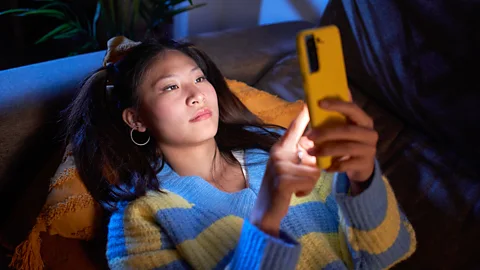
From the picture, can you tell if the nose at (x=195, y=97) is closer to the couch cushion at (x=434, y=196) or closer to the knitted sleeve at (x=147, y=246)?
the knitted sleeve at (x=147, y=246)

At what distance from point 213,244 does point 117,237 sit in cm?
17

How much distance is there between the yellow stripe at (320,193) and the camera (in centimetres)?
89

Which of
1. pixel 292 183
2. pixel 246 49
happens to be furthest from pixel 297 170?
pixel 246 49

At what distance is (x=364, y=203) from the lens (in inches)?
26.9

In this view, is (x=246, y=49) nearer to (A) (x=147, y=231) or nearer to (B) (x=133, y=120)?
(B) (x=133, y=120)

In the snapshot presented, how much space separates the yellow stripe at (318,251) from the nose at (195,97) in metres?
0.31

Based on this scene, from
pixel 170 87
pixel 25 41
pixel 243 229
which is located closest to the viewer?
pixel 243 229

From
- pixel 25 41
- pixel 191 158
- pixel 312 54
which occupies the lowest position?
pixel 25 41

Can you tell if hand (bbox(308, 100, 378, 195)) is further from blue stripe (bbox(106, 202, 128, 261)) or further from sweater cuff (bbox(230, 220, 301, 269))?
blue stripe (bbox(106, 202, 128, 261))

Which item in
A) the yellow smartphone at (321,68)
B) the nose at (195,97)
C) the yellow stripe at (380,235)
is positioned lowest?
the yellow stripe at (380,235)

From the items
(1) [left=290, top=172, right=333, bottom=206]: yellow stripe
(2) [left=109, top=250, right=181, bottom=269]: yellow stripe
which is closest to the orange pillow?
(1) [left=290, top=172, right=333, bottom=206]: yellow stripe

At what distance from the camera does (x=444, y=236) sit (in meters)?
0.96

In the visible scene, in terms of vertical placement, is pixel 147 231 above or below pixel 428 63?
below

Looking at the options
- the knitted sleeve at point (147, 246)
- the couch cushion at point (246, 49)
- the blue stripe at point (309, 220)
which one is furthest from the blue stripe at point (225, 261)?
the couch cushion at point (246, 49)
